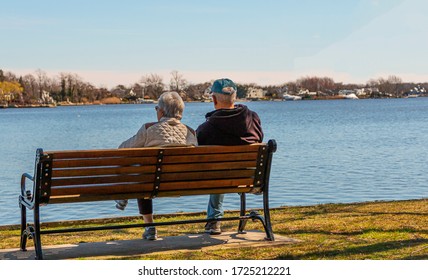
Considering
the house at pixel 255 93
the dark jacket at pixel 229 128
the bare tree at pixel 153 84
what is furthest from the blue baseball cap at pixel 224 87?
the house at pixel 255 93

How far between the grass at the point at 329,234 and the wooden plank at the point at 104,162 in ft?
2.60

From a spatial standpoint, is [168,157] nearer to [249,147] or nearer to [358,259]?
[249,147]

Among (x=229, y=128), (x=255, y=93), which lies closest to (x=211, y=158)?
(x=229, y=128)

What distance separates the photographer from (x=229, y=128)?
7.27m

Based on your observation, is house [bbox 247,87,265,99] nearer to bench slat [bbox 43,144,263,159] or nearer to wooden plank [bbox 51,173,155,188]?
bench slat [bbox 43,144,263,159]

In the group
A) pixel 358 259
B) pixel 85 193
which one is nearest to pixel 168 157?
pixel 85 193

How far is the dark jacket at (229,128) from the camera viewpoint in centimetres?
727

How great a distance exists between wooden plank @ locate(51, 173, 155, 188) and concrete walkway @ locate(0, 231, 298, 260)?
0.60 meters

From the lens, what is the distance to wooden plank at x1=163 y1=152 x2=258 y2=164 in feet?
22.7

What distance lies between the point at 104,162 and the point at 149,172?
422 millimetres

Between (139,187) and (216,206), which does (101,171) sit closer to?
(139,187)

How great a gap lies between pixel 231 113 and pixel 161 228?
2.24 m

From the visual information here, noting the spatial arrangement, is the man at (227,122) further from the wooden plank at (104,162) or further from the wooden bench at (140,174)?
the wooden plank at (104,162)

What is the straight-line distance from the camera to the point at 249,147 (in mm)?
7168
